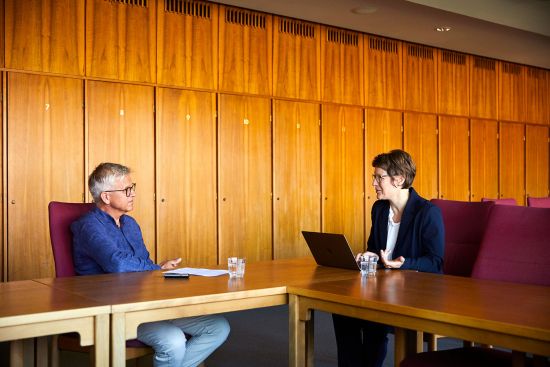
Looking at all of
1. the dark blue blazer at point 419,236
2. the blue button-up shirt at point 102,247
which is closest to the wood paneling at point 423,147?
the dark blue blazer at point 419,236

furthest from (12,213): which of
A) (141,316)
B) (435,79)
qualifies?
(435,79)

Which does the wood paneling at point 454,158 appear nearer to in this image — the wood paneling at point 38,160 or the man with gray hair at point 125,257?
the wood paneling at point 38,160

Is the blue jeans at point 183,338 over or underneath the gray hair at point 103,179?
underneath

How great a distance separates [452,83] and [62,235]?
710 cm

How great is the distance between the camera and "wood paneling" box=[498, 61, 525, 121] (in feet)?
32.4

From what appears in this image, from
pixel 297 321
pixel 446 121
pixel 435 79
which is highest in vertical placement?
pixel 435 79

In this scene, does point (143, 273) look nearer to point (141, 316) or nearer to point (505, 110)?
point (141, 316)

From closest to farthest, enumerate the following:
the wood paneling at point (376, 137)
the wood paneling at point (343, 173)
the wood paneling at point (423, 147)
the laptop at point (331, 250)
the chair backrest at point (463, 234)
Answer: the laptop at point (331, 250) → the chair backrest at point (463, 234) → the wood paneling at point (343, 173) → the wood paneling at point (376, 137) → the wood paneling at point (423, 147)

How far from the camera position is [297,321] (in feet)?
8.59

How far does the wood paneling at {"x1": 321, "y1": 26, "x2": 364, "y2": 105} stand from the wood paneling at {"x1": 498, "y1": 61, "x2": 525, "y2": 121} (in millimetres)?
3019

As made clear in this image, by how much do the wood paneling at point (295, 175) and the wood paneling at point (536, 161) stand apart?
14.4ft

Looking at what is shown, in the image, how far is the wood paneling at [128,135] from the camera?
19.8ft

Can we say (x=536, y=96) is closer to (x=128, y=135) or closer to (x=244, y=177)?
(x=244, y=177)

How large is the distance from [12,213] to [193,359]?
131 inches
